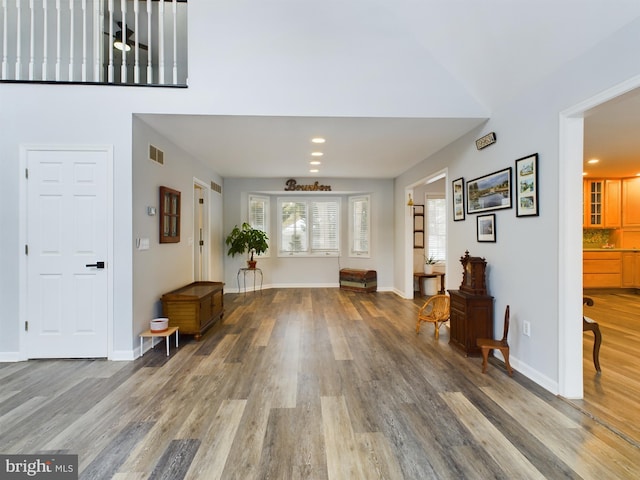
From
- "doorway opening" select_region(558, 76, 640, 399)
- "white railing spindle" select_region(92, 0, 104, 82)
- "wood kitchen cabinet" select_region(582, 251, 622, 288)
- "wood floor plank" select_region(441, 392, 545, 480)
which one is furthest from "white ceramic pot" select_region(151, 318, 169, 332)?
"wood kitchen cabinet" select_region(582, 251, 622, 288)

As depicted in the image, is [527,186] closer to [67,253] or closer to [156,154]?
[156,154]

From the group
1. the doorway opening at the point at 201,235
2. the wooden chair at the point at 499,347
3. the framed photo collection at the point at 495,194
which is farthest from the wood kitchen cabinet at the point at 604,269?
the doorway opening at the point at 201,235

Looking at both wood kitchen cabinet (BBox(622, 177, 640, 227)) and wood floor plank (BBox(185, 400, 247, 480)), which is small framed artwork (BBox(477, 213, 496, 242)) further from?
wood kitchen cabinet (BBox(622, 177, 640, 227))

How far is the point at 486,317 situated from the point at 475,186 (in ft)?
4.96

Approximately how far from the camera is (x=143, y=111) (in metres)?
3.33

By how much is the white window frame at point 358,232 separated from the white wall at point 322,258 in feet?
0.32

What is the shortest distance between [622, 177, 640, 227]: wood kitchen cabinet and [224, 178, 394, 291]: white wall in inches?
198

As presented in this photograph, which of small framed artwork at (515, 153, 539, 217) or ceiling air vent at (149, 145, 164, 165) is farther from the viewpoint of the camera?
ceiling air vent at (149, 145, 164, 165)

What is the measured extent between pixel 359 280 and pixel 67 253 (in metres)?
5.37

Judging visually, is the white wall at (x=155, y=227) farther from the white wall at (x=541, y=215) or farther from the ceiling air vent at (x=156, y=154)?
the white wall at (x=541, y=215)

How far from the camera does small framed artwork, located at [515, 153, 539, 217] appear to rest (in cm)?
282

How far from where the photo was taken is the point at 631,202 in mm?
6992

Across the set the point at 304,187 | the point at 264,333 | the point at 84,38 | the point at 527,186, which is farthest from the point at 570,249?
the point at 304,187

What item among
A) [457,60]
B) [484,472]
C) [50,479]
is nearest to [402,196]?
[457,60]
